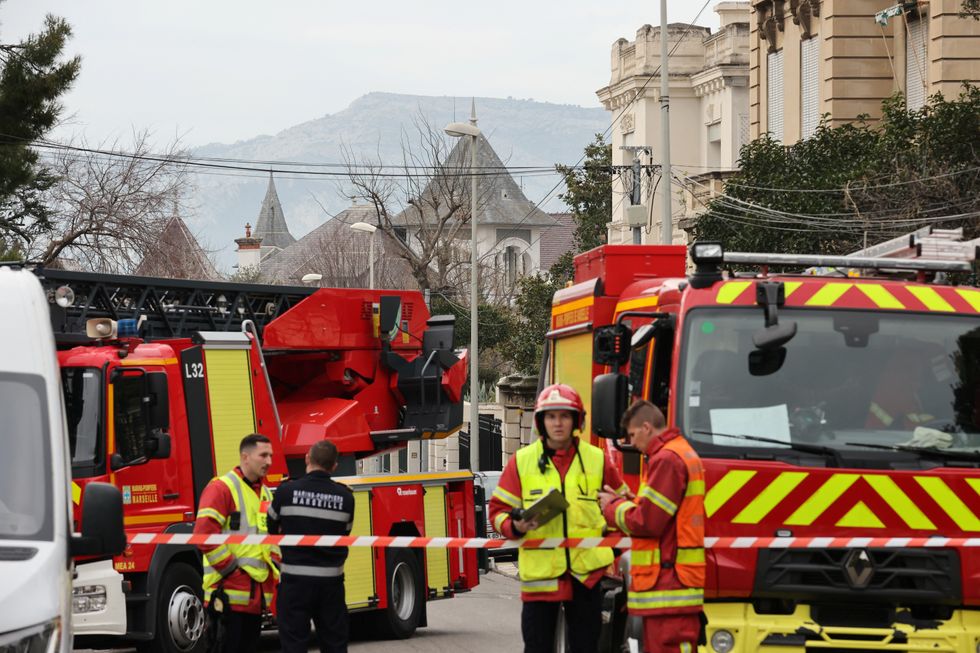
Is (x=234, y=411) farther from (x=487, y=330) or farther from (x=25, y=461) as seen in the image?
(x=487, y=330)

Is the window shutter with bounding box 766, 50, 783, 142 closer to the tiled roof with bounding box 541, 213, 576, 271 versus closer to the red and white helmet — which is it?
the red and white helmet

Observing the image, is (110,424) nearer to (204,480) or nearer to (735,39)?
(204,480)

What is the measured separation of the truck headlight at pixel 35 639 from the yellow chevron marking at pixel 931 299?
540 cm

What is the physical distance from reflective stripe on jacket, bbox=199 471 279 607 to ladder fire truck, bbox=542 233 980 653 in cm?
235

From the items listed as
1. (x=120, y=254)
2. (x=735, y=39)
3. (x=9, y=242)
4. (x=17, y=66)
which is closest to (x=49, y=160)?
(x=120, y=254)

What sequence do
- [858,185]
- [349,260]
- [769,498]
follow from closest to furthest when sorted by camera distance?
[769,498] → [858,185] → [349,260]

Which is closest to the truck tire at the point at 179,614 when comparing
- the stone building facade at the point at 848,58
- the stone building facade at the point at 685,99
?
the stone building facade at the point at 848,58

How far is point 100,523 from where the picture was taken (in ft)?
22.3

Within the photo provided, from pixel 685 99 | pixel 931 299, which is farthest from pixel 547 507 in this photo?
pixel 685 99

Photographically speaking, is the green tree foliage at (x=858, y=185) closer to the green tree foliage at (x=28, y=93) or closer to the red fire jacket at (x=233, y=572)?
the green tree foliage at (x=28, y=93)

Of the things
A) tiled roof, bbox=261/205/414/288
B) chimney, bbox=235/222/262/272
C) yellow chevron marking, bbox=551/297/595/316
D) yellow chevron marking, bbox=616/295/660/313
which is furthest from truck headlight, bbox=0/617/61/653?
chimney, bbox=235/222/262/272

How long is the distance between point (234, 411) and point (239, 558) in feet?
12.9

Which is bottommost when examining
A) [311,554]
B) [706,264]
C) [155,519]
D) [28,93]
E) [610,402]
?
[155,519]

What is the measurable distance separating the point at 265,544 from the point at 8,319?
3.30 metres
